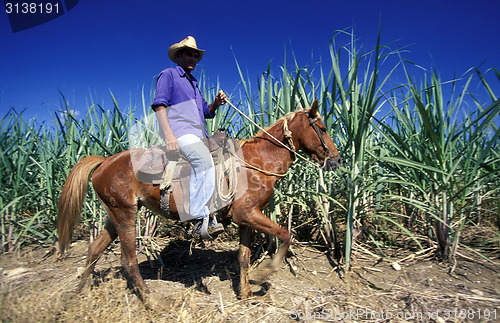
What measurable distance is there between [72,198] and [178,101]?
1.46 metres

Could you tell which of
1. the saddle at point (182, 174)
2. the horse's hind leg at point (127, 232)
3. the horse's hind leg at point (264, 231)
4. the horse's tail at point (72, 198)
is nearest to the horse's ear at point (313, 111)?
the saddle at point (182, 174)

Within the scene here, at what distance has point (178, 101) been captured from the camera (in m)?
2.85

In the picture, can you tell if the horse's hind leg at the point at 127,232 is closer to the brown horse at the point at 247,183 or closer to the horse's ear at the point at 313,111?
the brown horse at the point at 247,183

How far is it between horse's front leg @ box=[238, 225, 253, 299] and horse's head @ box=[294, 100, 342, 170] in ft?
3.30

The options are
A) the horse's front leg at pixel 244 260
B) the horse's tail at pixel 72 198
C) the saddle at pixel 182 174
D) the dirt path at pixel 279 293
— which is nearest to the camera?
the dirt path at pixel 279 293

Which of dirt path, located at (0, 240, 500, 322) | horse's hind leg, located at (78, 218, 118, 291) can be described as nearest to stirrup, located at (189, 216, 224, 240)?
dirt path, located at (0, 240, 500, 322)

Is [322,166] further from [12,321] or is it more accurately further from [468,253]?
[12,321]

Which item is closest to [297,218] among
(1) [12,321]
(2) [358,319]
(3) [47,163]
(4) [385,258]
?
(4) [385,258]

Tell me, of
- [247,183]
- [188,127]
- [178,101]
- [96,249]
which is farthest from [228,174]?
[96,249]

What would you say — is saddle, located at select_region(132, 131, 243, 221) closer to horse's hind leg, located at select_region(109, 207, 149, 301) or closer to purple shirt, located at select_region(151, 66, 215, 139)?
purple shirt, located at select_region(151, 66, 215, 139)

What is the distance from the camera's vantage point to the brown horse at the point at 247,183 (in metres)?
2.79

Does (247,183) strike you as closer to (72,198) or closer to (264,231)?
(264,231)

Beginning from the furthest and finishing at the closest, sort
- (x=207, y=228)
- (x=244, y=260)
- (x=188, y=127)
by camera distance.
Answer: (x=244, y=260) < (x=188, y=127) < (x=207, y=228)

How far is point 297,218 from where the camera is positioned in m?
3.73
